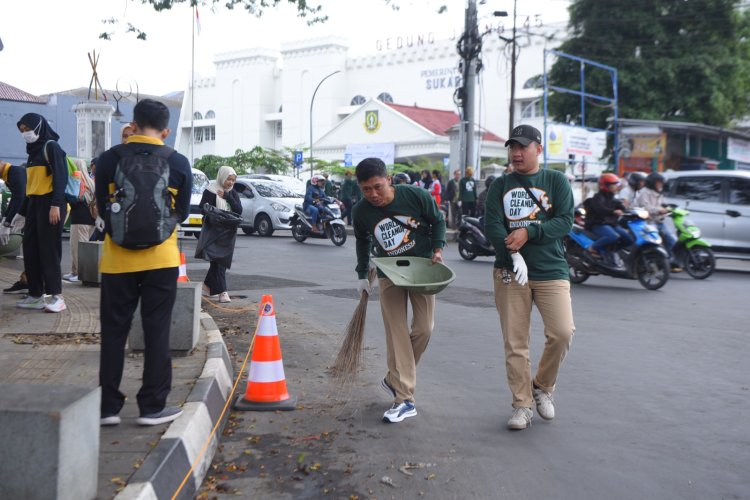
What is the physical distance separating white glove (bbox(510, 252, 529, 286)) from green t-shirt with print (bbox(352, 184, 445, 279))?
0.52 meters

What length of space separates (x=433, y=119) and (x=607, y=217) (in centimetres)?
3625

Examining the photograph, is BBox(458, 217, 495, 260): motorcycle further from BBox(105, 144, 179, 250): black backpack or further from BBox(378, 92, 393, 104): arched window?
BBox(378, 92, 393, 104): arched window

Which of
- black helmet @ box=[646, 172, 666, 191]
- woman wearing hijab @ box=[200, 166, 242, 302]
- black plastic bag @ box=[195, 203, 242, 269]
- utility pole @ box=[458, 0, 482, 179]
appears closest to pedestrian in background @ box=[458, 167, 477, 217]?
utility pole @ box=[458, 0, 482, 179]

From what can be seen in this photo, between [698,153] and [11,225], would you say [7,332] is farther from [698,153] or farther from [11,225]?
[698,153]

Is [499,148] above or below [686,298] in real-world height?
above

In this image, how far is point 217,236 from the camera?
404 inches

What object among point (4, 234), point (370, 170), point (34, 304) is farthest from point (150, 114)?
point (4, 234)

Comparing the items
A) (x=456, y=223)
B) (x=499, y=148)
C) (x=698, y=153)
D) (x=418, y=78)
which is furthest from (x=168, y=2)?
(x=418, y=78)

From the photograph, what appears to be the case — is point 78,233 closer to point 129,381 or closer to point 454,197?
point 129,381

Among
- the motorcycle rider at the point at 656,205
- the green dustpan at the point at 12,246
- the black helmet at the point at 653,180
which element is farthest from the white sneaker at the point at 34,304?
the black helmet at the point at 653,180

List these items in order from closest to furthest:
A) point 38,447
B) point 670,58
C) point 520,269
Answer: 1. point 38,447
2. point 520,269
3. point 670,58

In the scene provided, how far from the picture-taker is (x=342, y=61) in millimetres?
59438

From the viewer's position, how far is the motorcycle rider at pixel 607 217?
41.7 feet

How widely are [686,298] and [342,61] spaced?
50188 millimetres
